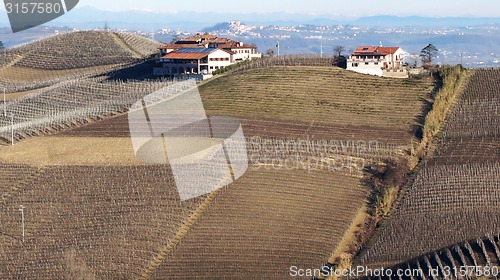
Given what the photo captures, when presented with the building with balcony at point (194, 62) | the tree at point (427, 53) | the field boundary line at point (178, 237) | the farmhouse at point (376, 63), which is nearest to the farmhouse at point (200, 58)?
the building with balcony at point (194, 62)

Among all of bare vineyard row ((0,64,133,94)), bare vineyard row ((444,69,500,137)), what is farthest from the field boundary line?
bare vineyard row ((0,64,133,94))

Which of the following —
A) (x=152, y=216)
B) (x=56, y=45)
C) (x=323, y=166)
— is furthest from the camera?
(x=56, y=45)

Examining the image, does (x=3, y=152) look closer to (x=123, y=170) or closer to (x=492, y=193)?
(x=123, y=170)

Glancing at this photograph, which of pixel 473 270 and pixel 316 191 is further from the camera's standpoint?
pixel 316 191

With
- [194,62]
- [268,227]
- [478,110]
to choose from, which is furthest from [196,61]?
[268,227]

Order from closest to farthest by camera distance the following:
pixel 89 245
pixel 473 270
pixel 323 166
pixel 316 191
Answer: pixel 473 270, pixel 89 245, pixel 316 191, pixel 323 166

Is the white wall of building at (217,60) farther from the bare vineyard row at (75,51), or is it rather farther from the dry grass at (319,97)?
the bare vineyard row at (75,51)

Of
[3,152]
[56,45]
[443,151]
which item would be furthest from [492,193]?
[56,45]
